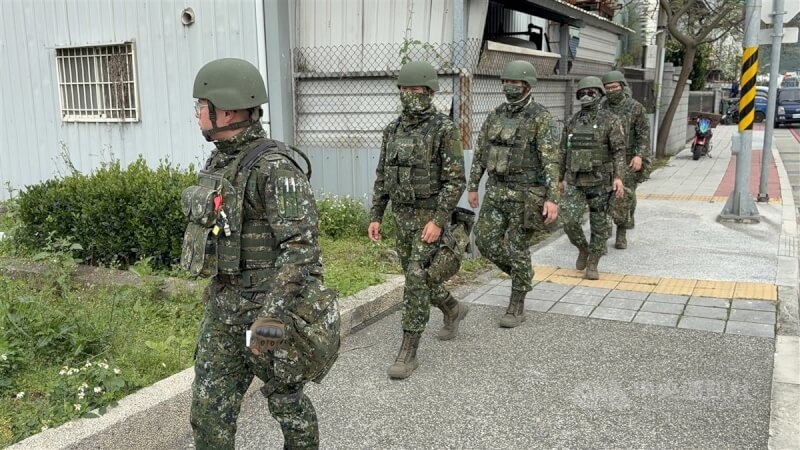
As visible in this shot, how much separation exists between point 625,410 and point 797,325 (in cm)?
221

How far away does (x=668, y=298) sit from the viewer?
605cm

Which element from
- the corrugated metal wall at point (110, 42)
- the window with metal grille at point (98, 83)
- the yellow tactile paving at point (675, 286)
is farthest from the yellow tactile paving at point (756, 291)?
the window with metal grille at point (98, 83)

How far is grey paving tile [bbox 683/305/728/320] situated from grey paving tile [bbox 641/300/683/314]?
6 centimetres

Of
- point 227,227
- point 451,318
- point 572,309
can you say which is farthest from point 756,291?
point 227,227

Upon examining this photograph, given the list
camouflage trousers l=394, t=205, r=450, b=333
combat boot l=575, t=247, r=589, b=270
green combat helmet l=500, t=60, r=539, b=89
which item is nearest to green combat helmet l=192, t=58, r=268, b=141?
camouflage trousers l=394, t=205, r=450, b=333

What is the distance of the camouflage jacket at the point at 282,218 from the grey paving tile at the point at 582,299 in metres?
3.79

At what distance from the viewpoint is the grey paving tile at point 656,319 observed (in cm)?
540

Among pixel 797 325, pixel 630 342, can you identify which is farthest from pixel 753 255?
pixel 630 342

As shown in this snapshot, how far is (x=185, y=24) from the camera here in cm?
825

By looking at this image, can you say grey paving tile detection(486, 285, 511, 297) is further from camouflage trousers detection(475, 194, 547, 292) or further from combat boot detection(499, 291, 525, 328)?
camouflage trousers detection(475, 194, 547, 292)

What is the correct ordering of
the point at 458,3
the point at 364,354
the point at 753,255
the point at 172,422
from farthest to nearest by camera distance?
the point at 753,255 < the point at 458,3 < the point at 364,354 < the point at 172,422

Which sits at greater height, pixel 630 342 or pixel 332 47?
pixel 332 47

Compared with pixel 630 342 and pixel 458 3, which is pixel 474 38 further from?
pixel 630 342

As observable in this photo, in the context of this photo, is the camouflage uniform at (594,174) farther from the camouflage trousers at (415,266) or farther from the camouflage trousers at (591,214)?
the camouflage trousers at (415,266)
